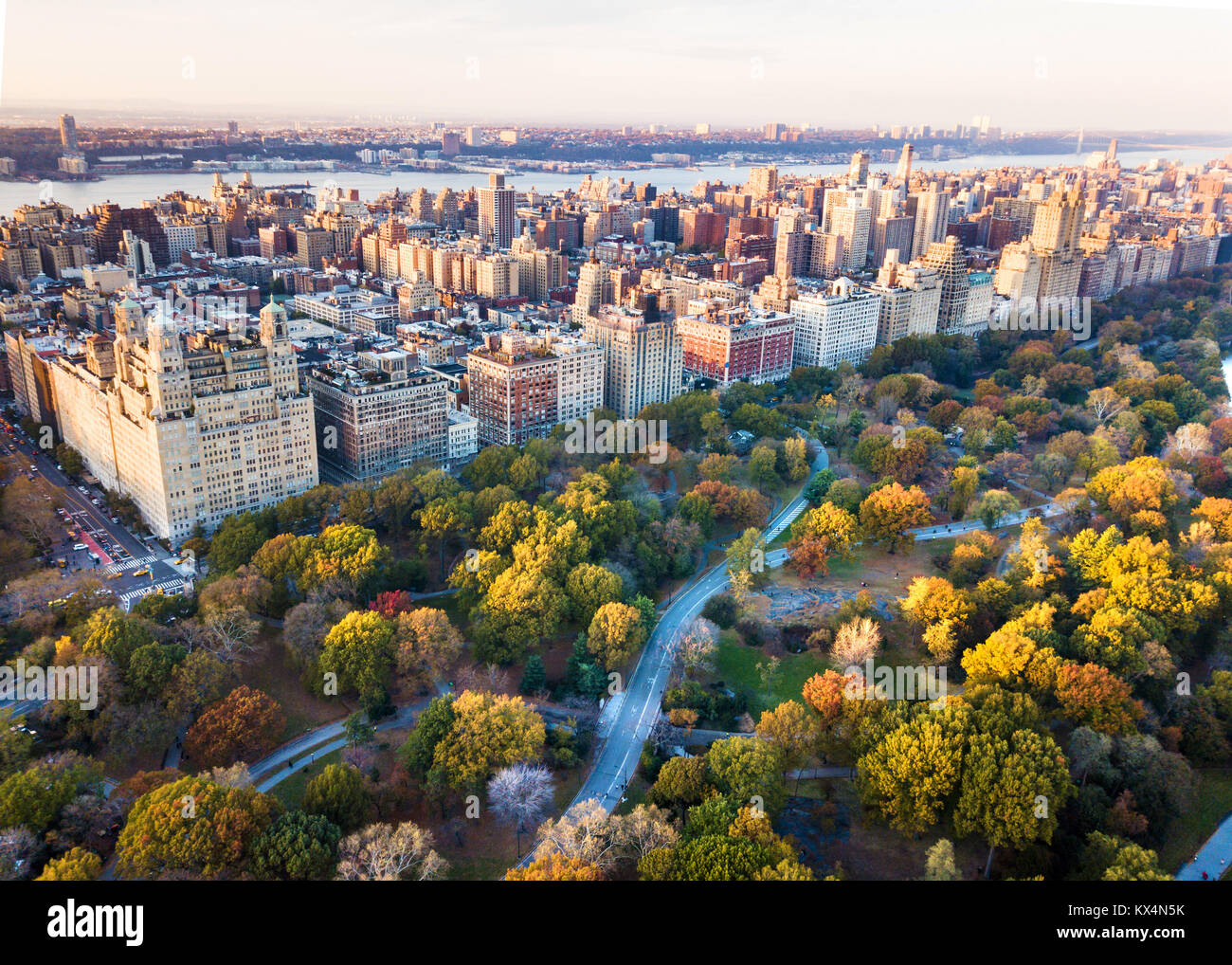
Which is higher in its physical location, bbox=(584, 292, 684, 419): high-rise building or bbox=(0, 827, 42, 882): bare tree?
bbox=(584, 292, 684, 419): high-rise building

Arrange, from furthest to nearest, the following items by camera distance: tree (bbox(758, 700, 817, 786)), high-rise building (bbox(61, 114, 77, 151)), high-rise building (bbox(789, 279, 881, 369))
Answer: high-rise building (bbox(789, 279, 881, 369)), high-rise building (bbox(61, 114, 77, 151)), tree (bbox(758, 700, 817, 786))

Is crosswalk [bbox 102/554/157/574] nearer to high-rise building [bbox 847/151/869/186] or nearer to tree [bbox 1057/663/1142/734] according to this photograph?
tree [bbox 1057/663/1142/734]

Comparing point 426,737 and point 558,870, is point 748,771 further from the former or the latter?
point 426,737

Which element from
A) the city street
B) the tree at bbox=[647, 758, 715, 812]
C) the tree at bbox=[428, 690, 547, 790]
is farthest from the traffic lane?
the tree at bbox=[647, 758, 715, 812]

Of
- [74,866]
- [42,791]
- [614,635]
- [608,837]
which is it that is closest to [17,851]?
[42,791]

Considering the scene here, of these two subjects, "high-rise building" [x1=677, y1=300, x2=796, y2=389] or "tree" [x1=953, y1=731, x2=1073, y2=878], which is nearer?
"tree" [x1=953, y1=731, x2=1073, y2=878]
